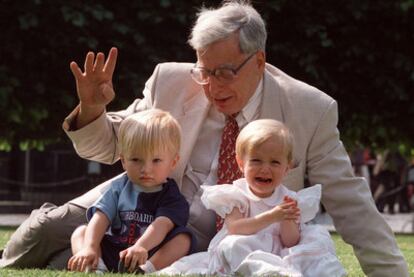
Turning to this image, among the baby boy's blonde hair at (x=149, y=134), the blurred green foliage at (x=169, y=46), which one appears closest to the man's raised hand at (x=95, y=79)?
the baby boy's blonde hair at (x=149, y=134)

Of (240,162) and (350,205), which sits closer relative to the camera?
(240,162)

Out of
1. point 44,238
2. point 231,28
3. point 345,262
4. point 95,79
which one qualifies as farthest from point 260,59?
point 345,262

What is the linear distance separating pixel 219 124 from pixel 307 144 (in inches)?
19.9

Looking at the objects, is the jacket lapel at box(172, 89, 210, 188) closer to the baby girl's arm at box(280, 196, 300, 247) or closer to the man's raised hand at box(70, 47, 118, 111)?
the man's raised hand at box(70, 47, 118, 111)

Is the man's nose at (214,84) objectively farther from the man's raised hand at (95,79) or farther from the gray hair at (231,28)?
the man's raised hand at (95,79)

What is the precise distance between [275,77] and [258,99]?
20 centimetres

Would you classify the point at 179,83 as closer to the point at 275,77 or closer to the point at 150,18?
the point at 275,77

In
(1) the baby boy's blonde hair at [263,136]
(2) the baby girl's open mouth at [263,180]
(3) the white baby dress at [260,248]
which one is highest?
(1) the baby boy's blonde hair at [263,136]

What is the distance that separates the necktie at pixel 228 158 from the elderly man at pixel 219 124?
2 cm

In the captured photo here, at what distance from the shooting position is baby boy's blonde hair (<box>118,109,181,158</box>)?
5625mm

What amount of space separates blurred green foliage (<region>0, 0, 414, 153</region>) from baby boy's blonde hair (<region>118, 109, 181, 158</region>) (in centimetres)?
831

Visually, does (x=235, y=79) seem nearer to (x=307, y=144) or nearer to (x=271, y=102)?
(x=271, y=102)

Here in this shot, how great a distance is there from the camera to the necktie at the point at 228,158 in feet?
19.5

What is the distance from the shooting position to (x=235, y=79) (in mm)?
5742
